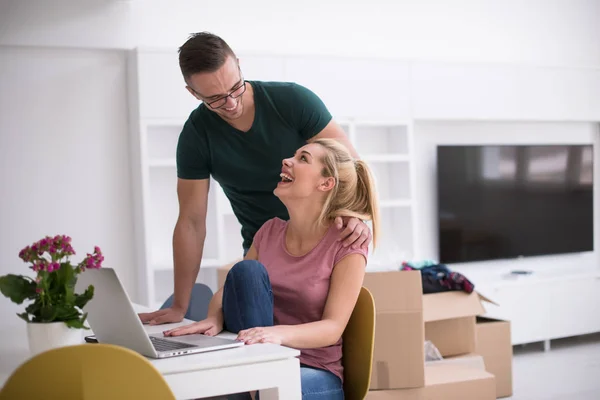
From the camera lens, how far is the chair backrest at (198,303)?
8.16 ft

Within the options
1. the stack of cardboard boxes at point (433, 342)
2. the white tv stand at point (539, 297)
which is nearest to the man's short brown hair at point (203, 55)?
the stack of cardboard boxes at point (433, 342)

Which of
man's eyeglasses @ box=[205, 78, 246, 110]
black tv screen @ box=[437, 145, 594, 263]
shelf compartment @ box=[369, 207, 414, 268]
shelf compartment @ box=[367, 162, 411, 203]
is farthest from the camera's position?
black tv screen @ box=[437, 145, 594, 263]

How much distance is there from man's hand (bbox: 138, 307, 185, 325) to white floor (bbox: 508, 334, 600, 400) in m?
2.38

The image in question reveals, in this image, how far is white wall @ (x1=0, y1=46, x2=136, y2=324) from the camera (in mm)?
4422

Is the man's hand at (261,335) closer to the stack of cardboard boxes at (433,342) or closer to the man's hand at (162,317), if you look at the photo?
the man's hand at (162,317)

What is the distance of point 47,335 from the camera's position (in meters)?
1.52

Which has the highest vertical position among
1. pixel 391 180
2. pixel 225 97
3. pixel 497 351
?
pixel 225 97

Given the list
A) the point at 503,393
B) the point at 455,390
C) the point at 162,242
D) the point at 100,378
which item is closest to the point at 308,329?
the point at 100,378

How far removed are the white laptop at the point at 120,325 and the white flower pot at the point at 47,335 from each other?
0.28ft

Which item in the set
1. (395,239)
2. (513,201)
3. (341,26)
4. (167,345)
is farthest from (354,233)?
(513,201)

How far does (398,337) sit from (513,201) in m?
2.90

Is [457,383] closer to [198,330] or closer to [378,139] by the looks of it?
[198,330]

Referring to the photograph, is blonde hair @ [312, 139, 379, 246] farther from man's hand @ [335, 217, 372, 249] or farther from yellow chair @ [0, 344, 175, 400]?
yellow chair @ [0, 344, 175, 400]

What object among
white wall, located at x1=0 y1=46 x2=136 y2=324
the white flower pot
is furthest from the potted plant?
white wall, located at x1=0 y1=46 x2=136 y2=324
